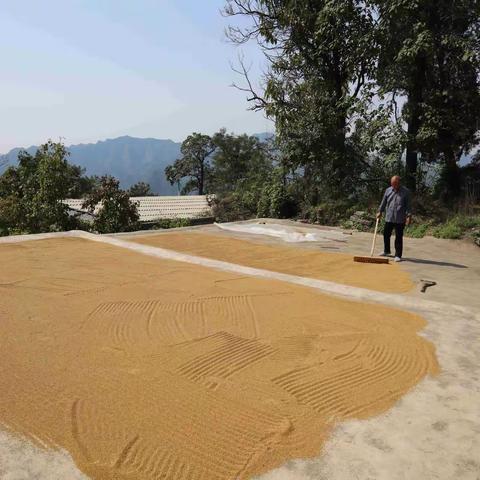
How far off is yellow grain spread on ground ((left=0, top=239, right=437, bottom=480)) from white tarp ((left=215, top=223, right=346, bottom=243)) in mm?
4467

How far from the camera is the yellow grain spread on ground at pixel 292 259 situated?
6.21m

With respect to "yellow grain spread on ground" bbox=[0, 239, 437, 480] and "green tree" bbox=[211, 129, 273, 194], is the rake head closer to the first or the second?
"yellow grain spread on ground" bbox=[0, 239, 437, 480]

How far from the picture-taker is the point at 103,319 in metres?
4.23

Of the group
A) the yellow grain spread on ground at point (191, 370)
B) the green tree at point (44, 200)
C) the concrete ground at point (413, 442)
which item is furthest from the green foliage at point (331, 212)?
the concrete ground at point (413, 442)

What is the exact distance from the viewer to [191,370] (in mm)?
3205

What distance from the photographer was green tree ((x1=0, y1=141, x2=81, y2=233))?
1238 centimetres

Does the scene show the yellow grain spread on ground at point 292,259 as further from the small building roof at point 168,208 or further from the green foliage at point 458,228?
the small building roof at point 168,208

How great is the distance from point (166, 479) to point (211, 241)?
737 cm

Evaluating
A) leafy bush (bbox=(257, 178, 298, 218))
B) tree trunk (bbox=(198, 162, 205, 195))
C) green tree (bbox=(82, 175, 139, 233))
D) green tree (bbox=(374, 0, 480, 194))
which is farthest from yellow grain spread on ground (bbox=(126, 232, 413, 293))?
tree trunk (bbox=(198, 162, 205, 195))

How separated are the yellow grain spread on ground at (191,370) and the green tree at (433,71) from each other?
8269 mm

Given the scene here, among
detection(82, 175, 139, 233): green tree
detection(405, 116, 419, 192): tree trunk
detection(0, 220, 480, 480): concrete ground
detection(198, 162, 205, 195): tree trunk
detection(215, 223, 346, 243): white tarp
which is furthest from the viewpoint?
detection(198, 162, 205, 195): tree trunk

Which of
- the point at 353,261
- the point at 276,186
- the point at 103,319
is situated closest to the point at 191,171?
the point at 276,186

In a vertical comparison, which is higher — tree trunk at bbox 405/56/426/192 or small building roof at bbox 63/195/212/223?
tree trunk at bbox 405/56/426/192

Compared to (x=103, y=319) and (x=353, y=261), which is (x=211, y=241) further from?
(x=103, y=319)
